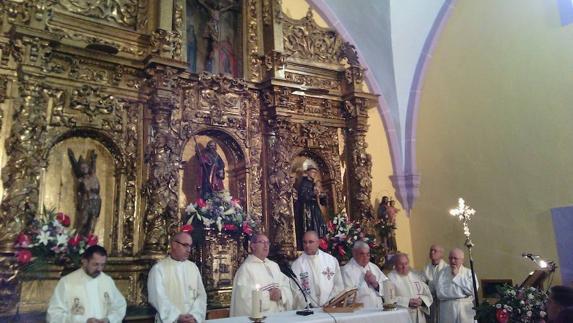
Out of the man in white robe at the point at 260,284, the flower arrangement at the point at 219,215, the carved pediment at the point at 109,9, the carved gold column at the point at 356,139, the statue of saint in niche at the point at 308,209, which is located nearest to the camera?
the man in white robe at the point at 260,284

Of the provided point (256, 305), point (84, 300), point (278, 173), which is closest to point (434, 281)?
point (278, 173)

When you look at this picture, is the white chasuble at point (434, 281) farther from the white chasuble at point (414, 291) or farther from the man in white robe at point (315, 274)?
the man in white robe at point (315, 274)

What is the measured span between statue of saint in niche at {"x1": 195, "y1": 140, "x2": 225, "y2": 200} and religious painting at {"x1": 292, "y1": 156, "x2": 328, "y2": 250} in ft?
5.01

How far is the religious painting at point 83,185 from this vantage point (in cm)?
675

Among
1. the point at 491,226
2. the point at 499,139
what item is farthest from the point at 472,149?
the point at 491,226

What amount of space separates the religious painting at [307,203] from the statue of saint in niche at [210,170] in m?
1.53

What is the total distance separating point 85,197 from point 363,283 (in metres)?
→ 4.09

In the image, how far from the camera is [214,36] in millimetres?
8812

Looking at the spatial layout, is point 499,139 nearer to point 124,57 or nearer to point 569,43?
point 569,43

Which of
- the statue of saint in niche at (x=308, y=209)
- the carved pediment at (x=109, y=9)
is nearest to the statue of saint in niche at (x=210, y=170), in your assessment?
the statue of saint in niche at (x=308, y=209)

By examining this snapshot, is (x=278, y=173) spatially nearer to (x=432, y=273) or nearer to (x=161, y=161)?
(x=161, y=161)

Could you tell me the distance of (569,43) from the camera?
26.5ft

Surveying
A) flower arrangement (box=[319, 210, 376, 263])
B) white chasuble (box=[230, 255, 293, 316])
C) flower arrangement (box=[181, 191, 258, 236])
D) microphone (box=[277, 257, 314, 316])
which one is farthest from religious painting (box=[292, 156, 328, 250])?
white chasuble (box=[230, 255, 293, 316])

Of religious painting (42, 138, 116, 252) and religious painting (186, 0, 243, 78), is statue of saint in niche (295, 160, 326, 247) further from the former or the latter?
religious painting (42, 138, 116, 252)
